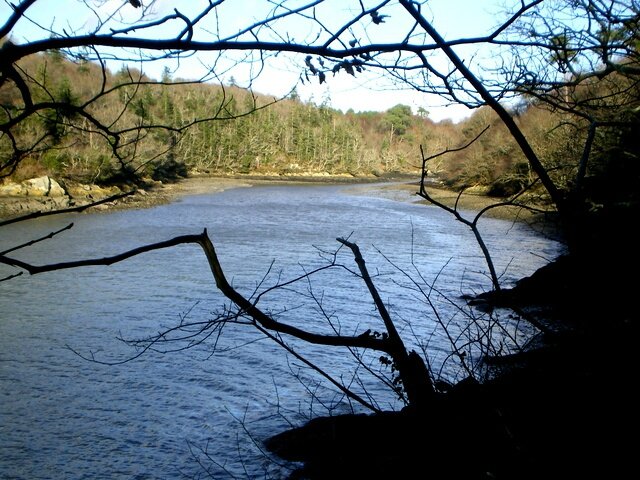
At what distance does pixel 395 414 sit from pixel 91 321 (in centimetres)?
884

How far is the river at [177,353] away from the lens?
7250mm

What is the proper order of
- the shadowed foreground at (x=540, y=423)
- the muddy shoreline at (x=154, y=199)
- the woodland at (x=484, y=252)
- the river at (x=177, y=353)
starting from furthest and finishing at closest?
the muddy shoreline at (x=154, y=199) < the river at (x=177, y=353) < the shadowed foreground at (x=540, y=423) < the woodland at (x=484, y=252)

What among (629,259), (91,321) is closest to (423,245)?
(91,321)

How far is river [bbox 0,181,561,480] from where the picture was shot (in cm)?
725

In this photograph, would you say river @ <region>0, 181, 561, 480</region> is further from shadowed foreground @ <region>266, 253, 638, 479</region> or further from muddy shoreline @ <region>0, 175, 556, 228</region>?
muddy shoreline @ <region>0, 175, 556, 228</region>

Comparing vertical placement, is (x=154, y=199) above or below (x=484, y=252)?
below

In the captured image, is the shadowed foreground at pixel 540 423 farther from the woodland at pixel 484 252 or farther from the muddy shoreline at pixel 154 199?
the muddy shoreline at pixel 154 199

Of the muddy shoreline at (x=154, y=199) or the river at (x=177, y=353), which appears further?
the muddy shoreline at (x=154, y=199)

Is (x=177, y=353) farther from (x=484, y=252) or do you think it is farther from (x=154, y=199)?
(x=154, y=199)

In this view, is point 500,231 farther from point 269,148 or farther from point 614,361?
point 269,148

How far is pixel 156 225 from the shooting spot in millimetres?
28094

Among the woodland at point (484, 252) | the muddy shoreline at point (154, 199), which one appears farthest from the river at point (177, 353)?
the muddy shoreline at point (154, 199)

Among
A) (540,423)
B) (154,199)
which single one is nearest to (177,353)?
(540,423)

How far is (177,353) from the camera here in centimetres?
1055
